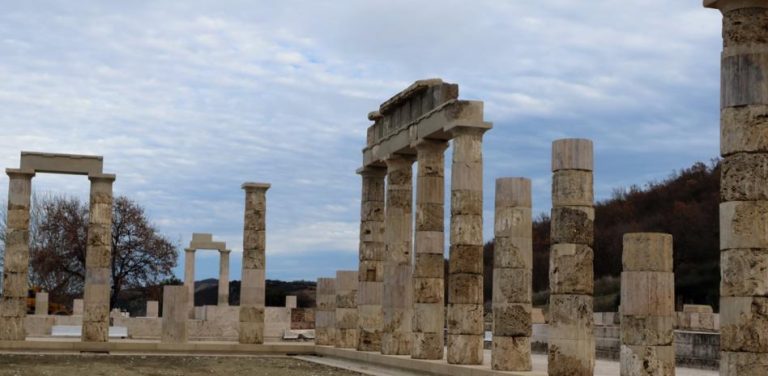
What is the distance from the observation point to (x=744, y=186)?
12664 millimetres

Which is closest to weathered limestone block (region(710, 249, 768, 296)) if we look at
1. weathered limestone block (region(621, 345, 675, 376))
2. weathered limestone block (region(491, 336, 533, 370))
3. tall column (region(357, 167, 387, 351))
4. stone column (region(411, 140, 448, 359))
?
weathered limestone block (region(621, 345, 675, 376))

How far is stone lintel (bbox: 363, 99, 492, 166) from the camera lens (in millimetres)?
21094

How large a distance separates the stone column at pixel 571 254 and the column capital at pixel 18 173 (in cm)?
1714

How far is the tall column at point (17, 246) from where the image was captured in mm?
29234

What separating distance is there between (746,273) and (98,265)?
2054 centimetres

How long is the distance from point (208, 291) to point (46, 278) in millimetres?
30086

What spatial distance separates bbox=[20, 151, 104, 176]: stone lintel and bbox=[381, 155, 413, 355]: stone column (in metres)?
8.96

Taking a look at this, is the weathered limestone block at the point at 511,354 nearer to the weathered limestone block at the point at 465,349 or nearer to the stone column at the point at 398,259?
the weathered limestone block at the point at 465,349

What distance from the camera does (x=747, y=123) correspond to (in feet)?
41.3

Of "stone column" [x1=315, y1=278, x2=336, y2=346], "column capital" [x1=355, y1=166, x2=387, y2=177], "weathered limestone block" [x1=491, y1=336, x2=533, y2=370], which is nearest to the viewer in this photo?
"weathered limestone block" [x1=491, y1=336, x2=533, y2=370]

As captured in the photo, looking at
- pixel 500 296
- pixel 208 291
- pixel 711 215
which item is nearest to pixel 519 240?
pixel 500 296

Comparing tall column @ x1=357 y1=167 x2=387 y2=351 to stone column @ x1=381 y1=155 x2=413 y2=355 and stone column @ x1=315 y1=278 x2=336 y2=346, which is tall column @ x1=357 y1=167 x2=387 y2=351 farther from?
stone column @ x1=315 y1=278 x2=336 y2=346

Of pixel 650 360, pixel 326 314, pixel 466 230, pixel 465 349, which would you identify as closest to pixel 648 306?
pixel 650 360

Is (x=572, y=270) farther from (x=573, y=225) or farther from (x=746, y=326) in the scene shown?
(x=746, y=326)
